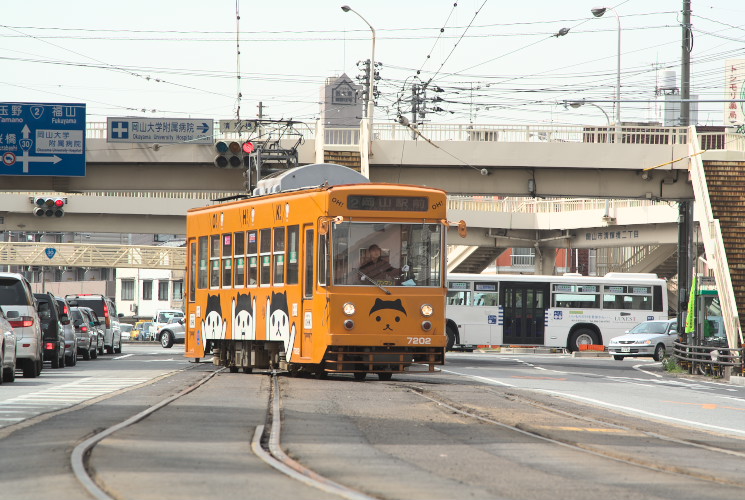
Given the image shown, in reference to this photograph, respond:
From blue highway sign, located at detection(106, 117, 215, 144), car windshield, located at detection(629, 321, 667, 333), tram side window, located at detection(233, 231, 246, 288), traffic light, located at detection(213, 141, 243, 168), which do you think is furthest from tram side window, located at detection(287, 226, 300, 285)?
car windshield, located at detection(629, 321, 667, 333)

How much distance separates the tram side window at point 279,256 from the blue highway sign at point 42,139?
17.1 meters

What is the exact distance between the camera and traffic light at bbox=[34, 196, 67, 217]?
148ft

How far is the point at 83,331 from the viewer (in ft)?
115

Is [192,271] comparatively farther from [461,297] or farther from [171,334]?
[171,334]

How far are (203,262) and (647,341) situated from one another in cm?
2216

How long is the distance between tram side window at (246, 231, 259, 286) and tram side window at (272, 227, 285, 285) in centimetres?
79

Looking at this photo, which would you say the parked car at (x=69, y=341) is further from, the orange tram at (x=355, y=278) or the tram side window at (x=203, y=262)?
the orange tram at (x=355, y=278)

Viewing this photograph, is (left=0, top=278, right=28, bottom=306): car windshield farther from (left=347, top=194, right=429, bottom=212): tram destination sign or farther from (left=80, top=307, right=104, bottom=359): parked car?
(left=80, top=307, right=104, bottom=359): parked car

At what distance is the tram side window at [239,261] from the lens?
22.4m

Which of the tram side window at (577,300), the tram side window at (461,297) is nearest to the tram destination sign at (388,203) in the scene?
the tram side window at (461,297)

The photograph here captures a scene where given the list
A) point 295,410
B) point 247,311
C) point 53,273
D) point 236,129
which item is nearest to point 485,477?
point 295,410

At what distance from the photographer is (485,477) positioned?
27.8 ft

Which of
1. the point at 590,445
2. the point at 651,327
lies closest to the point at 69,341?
the point at 590,445

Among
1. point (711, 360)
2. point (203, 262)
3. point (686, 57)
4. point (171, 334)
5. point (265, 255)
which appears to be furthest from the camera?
point (171, 334)
